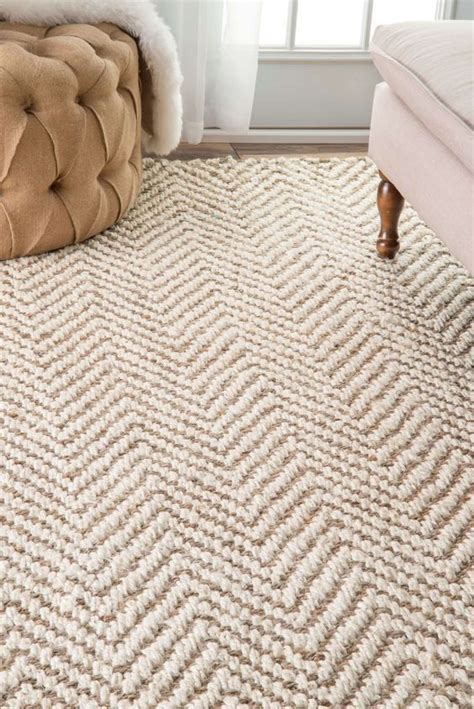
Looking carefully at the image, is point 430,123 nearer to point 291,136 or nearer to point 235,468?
point 235,468

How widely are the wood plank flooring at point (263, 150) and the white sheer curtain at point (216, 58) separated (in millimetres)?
34

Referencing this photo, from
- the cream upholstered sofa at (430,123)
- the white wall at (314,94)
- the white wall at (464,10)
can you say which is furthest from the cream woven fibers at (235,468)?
the white wall at (464,10)

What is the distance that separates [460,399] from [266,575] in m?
0.41

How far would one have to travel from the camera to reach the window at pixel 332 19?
1975 mm

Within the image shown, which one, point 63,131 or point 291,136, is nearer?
point 63,131

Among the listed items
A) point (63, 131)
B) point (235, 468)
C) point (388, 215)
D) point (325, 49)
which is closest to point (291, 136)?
point (325, 49)

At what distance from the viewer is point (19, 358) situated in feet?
4.09

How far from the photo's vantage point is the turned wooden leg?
1486 mm

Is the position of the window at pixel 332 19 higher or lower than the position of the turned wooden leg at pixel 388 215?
higher

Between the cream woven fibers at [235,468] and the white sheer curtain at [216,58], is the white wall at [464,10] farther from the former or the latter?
the cream woven fibers at [235,468]

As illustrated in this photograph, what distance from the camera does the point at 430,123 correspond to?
1.25 meters

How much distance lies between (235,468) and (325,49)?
1.25 m

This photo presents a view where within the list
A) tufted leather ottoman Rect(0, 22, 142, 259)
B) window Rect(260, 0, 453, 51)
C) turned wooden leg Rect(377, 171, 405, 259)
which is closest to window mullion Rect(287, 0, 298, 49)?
window Rect(260, 0, 453, 51)

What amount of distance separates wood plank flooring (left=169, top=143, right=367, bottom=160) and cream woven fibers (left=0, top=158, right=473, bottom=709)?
0.35 metres
